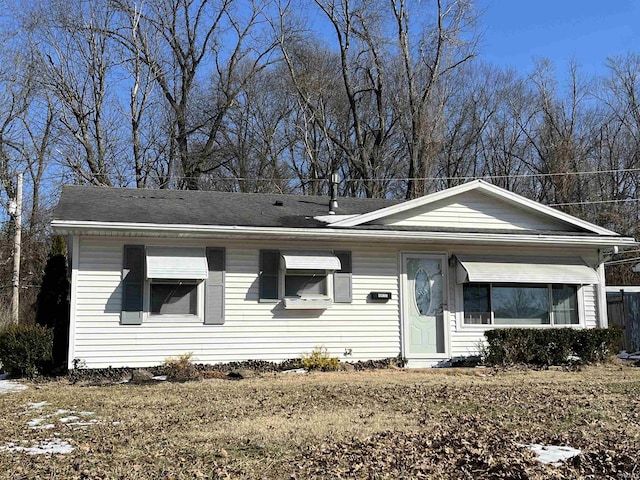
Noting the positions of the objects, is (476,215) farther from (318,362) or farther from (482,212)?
(318,362)

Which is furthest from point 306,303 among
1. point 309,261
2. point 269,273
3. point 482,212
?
point 482,212

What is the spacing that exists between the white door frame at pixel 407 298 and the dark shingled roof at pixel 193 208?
6.43 ft

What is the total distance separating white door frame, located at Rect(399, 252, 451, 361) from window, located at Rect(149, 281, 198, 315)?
13.3 ft

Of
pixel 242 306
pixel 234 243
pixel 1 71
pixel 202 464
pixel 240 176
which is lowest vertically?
pixel 202 464

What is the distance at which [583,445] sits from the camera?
583 centimetres

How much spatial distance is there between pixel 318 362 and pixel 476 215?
4562 millimetres

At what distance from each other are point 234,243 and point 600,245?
7.65 metres

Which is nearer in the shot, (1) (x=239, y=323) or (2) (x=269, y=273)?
(1) (x=239, y=323)

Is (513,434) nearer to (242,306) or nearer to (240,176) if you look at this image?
(242,306)

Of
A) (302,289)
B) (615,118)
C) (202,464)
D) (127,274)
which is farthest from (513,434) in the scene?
(615,118)

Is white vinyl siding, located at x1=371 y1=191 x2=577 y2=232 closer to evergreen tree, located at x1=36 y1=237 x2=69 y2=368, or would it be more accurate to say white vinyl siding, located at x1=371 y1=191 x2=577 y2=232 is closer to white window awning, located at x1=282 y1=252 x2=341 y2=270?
white window awning, located at x1=282 y1=252 x2=341 y2=270

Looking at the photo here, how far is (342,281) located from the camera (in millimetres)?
Result: 12719

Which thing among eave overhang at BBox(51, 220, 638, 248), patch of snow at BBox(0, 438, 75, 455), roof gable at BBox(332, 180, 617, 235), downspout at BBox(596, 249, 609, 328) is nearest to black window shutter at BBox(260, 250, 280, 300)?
eave overhang at BBox(51, 220, 638, 248)

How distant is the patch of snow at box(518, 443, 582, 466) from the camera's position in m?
5.31
